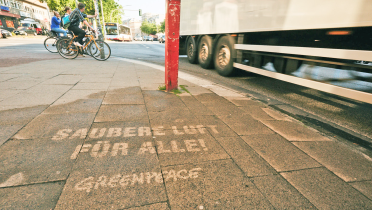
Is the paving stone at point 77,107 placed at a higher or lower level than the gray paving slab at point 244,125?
higher

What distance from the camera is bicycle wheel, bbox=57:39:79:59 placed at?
27.6 feet

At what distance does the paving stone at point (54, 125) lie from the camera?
2381 millimetres

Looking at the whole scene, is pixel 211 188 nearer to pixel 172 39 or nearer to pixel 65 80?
pixel 172 39

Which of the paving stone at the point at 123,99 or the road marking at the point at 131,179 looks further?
the paving stone at the point at 123,99

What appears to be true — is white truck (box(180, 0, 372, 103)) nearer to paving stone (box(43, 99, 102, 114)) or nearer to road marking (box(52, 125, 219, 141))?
road marking (box(52, 125, 219, 141))

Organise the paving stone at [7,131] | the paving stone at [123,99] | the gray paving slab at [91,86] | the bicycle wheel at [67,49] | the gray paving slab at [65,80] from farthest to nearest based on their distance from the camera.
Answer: the bicycle wheel at [67,49], the gray paving slab at [65,80], the gray paving slab at [91,86], the paving stone at [123,99], the paving stone at [7,131]

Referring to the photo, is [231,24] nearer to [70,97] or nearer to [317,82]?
[317,82]

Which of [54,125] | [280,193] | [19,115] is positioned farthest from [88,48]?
[280,193]

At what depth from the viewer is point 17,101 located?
346 cm

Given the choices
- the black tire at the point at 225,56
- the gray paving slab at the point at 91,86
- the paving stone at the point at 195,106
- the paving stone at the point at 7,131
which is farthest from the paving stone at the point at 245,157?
the black tire at the point at 225,56

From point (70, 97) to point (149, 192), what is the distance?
297cm

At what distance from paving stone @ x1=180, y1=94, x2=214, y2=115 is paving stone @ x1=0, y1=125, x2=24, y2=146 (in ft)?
7.67

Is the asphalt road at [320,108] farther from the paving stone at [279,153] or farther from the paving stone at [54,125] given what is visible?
the paving stone at [54,125]

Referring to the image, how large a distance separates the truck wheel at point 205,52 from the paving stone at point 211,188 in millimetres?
5707
